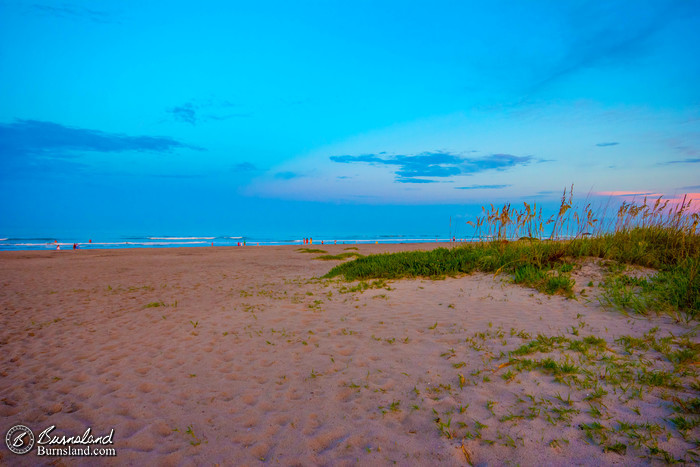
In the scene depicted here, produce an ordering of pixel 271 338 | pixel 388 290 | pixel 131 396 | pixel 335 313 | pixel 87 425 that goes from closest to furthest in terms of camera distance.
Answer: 1. pixel 87 425
2. pixel 131 396
3. pixel 271 338
4. pixel 335 313
5. pixel 388 290

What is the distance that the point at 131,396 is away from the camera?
456cm

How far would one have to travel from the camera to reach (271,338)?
257 inches

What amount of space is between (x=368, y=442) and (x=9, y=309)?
36.6 ft

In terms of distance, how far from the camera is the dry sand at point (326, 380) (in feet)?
10.7

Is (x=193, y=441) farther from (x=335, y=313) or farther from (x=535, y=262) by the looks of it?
(x=535, y=262)

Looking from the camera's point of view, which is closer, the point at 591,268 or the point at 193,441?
the point at 193,441

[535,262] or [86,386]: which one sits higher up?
[535,262]

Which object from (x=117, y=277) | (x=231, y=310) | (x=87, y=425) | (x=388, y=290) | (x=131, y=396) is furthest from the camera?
(x=117, y=277)

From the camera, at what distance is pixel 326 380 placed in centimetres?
468

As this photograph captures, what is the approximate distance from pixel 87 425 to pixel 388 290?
6.77 metres

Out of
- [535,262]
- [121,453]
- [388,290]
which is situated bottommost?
[121,453]

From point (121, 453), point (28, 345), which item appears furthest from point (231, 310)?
point (121, 453)

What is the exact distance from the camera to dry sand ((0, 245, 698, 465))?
3.27 metres

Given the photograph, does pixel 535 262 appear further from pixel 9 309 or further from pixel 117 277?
pixel 117 277
